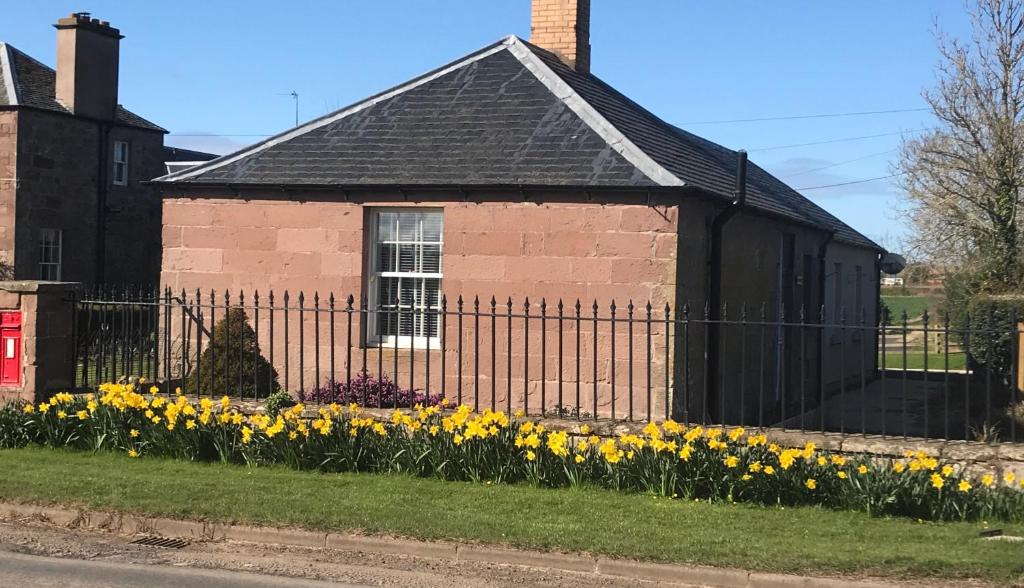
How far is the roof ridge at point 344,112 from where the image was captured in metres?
15.1

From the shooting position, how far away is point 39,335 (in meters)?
11.8

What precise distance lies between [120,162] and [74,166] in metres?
1.97

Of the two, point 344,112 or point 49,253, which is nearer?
point 344,112

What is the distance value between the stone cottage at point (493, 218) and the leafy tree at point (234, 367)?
2.95ft

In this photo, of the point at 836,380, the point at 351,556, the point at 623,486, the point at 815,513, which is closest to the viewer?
the point at 351,556

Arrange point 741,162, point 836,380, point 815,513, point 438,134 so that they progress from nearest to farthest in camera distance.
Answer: point 815,513, point 741,162, point 438,134, point 836,380

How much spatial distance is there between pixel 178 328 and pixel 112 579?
8.56 m

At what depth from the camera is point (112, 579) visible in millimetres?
6930

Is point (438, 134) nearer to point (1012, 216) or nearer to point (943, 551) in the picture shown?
point (943, 551)

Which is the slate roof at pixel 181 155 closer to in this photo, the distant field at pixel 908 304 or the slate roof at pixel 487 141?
the slate roof at pixel 487 141

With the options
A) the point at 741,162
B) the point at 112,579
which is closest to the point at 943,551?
the point at 112,579

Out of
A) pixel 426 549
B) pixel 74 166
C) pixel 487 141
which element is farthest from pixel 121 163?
pixel 426 549

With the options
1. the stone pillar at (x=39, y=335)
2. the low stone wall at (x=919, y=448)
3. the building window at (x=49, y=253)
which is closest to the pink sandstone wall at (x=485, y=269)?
the stone pillar at (x=39, y=335)

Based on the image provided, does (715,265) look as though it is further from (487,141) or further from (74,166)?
(74,166)
